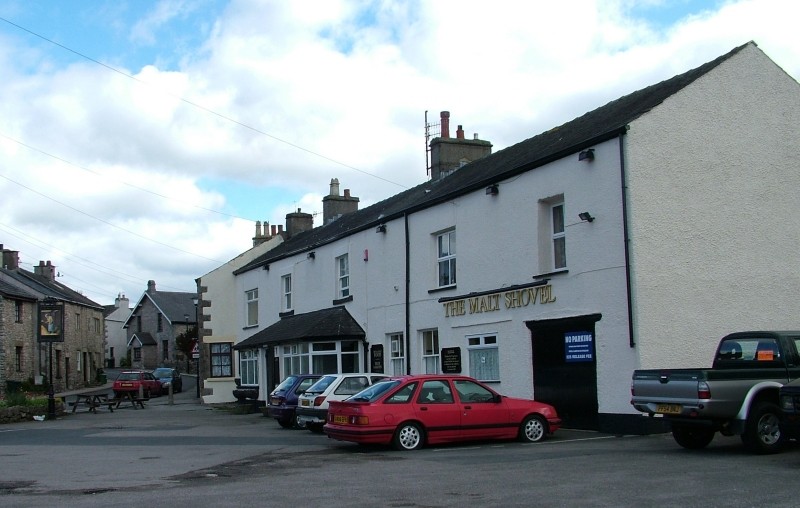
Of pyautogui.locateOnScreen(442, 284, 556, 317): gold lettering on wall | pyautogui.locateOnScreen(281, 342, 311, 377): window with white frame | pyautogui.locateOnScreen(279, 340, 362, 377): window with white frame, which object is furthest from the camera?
pyautogui.locateOnScreen(281, 342, 311, 377): window with white frame

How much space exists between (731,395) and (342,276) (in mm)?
18467

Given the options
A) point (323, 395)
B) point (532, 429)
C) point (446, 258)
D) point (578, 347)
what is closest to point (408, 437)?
point (532, 429)

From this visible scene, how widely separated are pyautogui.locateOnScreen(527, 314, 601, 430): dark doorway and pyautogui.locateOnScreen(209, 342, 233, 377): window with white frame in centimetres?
2409

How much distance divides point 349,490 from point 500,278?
1081 cm

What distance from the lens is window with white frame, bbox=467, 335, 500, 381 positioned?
2091 centimetres

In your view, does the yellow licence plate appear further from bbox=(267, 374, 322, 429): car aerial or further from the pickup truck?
bbox=(267, 374, 322, 429): car aerial

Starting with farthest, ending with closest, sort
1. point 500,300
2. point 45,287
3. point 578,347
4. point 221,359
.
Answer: point 45,287, point 221,359, point 500,300, point 578,347

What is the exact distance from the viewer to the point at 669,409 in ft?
43.6

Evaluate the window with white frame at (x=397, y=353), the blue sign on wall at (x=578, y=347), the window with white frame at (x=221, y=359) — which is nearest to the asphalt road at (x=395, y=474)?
the blue sign on wall at (x=578, y=347)

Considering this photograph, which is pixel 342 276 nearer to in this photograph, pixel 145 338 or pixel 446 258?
pixel 446 258

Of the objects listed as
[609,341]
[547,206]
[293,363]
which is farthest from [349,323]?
[609,341]

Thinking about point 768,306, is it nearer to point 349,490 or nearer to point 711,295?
point 711,295

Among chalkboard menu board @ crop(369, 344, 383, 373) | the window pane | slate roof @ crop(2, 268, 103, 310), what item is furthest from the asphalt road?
slate roof @ crop(2, 268, 103, 310)

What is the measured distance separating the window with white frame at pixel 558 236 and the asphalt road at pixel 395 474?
3.68 meters
